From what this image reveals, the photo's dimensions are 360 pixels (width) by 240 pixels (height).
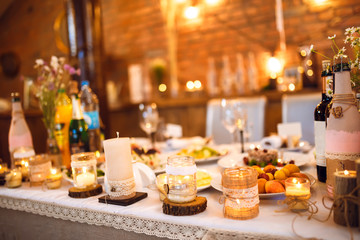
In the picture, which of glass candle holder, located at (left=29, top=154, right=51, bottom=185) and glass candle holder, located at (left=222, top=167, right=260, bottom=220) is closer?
glass candle holder, located at (left=222, top=167, right=260, bottom=220)

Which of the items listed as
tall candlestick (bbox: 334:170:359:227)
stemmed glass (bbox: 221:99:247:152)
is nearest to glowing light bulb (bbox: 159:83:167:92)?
stemmed glass (bbox: 221:99:247:152)

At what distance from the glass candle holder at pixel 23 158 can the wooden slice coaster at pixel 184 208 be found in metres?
0.74

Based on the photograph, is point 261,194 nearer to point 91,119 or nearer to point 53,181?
point 53,181

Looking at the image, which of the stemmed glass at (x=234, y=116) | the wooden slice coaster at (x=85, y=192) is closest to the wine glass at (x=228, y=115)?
the stemmed glass at (x=234, y=116)

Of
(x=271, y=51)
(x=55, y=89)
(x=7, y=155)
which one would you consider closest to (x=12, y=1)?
(x=7, y=155)

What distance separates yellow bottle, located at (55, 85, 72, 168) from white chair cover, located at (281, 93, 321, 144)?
136 cm

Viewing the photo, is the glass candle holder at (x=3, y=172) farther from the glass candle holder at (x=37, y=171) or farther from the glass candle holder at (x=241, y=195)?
the glass candle holder at (x=241, y=195)

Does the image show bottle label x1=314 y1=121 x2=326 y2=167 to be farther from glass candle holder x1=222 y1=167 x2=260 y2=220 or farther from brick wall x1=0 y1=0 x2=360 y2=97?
brick wall x1=0 y1=0 x2=360 y2=97

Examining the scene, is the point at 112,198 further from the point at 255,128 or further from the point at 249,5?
the point at 249,5

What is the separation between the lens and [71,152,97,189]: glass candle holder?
1.02 meters

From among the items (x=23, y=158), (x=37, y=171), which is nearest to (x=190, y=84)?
(x=23, y=158)

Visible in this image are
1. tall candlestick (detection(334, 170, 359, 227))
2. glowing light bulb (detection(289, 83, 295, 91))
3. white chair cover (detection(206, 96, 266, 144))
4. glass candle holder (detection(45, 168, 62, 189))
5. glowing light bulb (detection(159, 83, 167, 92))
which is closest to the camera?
tall candlestick (detection(334, 170, 359, 227))

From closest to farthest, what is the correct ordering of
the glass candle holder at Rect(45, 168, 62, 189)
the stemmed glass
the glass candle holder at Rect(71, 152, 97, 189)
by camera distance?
the glass candle holder at Rect(71, 152, 97, 189) → the glass candle holder at Rect(45, 168, 62, 189) → the stemmed glass

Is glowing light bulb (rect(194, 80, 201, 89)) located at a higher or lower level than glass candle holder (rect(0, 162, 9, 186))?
higher
